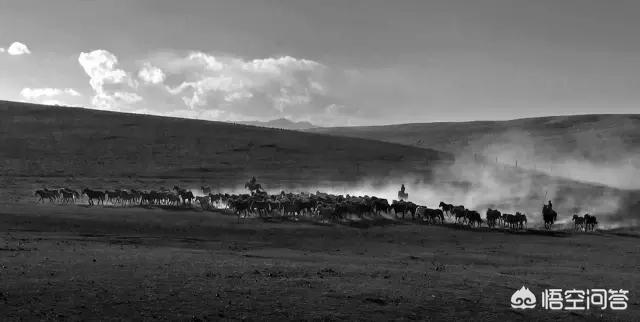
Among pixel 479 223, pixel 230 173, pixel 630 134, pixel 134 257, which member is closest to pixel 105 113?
pixel 230 173

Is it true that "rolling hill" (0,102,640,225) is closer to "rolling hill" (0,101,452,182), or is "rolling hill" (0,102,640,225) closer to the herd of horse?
"rolling hill" (0,101,452,182)

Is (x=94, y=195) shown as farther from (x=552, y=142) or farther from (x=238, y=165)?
(x=552, y=142)

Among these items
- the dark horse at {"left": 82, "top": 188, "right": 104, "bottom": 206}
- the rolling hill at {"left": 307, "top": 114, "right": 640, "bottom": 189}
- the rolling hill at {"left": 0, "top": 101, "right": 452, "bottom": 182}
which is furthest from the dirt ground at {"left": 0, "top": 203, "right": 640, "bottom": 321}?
the rolling hill at {"left": 307, "top": 114, "right": 640, "bottom": 189}

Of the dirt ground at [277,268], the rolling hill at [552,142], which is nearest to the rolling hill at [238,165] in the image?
the rolling hill at [552,142]

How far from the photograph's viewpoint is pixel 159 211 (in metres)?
38.2

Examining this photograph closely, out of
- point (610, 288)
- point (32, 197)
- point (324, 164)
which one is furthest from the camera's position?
point (324, 164)

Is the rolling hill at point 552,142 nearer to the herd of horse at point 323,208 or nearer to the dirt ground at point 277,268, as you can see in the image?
the herd of horse at point 323,208

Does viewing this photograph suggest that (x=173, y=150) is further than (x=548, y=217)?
Yes

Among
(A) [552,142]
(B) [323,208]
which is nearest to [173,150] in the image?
(B) [323,208]

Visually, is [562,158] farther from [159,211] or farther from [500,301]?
[500,301]

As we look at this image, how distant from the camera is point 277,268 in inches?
808

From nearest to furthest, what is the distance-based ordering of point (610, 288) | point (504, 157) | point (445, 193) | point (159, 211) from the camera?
1. point (610, 288)
2. point (159, 211)
3. point (445, 193)
4. point (504, 157)

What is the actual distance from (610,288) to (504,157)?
104593 mm

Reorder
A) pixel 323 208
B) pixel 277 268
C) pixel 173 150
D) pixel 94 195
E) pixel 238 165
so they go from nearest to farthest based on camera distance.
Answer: pixel 277 268, pixel 323 208, pixel 94 195, pixel 238 165, pixel 173 150
